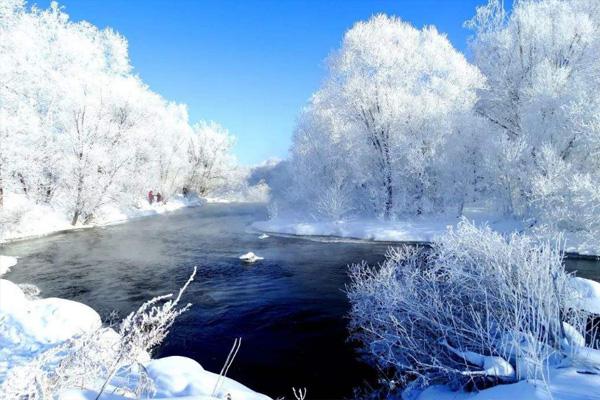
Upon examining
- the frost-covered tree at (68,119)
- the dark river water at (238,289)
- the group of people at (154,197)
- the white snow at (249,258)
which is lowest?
the dark river water at (238,289)

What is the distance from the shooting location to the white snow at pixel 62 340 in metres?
4.99

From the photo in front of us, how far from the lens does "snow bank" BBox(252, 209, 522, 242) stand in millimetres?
22781

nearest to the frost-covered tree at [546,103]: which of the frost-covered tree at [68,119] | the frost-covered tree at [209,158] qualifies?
the frost-covered tree at [68,119]

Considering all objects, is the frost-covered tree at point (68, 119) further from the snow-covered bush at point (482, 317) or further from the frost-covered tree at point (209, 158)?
the snow-covered bush at point (482, 317)

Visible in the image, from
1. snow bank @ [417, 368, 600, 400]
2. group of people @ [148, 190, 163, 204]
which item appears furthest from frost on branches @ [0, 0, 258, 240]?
snow bank @ [417, 368, 600, 400]

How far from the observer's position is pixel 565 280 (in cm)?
693

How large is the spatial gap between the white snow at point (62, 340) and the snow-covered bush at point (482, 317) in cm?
313

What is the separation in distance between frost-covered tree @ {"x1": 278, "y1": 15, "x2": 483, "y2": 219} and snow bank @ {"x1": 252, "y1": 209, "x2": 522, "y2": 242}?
1.57 m

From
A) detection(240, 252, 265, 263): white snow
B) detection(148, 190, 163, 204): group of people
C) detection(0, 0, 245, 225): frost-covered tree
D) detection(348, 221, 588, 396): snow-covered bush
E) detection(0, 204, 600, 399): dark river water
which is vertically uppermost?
detection(0, 0, 245, 225): frost-covered tree

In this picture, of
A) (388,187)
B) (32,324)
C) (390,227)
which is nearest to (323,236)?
(390,227)

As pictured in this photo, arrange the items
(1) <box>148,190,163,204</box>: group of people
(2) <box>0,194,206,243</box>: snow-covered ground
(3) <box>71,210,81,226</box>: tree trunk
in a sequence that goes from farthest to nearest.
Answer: (1) <box>148,190,163,204</box>: group of people → (3) <box>71,210,81,226</box>: tree trunk → (2) <box>0,194,206,243</box>: snow-covered ground

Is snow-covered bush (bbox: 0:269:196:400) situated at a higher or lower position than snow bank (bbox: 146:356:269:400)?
higher

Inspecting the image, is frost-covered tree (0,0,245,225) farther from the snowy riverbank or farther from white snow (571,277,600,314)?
white snow (571,277,600,314)

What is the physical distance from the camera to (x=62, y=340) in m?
7.62
